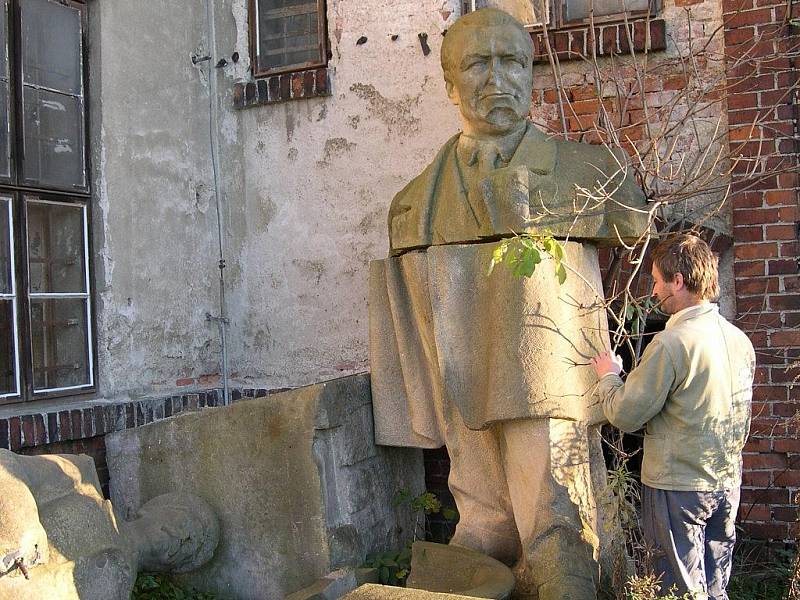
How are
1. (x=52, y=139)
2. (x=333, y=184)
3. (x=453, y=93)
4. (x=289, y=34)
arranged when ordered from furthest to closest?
1. (x=289, y=34)
2. (x=333, y=184)
3. (x=52, y=139)
4. (x=453, y=93)

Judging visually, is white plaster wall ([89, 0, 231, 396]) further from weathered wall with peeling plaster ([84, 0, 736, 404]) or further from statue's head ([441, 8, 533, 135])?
statue's head ([441, 8, 533, 135])

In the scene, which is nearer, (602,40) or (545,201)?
(545,201)

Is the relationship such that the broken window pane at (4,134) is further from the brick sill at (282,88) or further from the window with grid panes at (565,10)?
the window with grid panes at (565,10)

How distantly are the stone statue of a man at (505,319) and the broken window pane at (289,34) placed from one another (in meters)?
1.98

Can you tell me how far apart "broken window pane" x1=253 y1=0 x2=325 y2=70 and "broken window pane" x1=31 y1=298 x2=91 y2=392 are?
2.08 meters

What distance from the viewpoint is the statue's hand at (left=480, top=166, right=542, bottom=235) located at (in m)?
3.97

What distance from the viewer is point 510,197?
398 cm

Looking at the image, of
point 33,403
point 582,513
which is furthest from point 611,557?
point 33,403

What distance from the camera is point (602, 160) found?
4137 mm

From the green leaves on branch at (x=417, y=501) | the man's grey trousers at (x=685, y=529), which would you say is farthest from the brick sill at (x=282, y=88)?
the man's grey trousers at (x=685, y=529)

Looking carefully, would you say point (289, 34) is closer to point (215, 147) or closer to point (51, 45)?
point (215, 147)

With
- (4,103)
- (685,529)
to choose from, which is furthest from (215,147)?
(685,529)

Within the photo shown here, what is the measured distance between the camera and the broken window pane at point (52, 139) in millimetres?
5012

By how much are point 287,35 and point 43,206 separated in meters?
2.01
